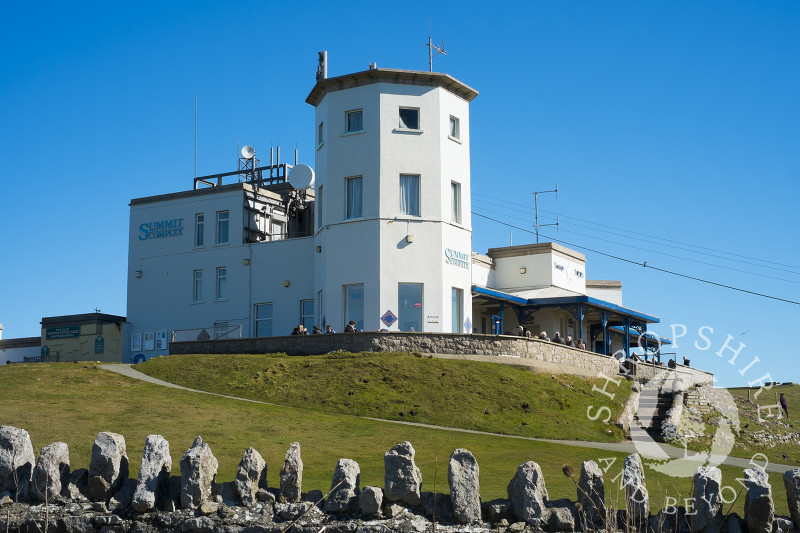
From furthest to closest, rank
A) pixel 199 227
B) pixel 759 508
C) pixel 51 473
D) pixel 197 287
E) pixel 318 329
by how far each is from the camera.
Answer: pixel 199 227 < pixel 197 287 < pixel 318 329 < pixel 51 473 < pixel 759 508

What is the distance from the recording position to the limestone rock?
13.2 m

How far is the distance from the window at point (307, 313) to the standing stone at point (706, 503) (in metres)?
31.8

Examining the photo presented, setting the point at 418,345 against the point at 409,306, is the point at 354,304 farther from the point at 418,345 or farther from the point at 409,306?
the point at 418,345

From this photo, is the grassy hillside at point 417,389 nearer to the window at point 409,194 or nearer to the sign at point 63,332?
the window at point 409,194

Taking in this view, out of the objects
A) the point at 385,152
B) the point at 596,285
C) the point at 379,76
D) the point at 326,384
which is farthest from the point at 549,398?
the point at 596,285

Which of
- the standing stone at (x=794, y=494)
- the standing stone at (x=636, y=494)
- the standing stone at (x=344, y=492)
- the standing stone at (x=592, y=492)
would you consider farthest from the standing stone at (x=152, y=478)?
the standing stone at (x=794, y=494)

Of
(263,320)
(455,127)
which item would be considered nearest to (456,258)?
(455,127)

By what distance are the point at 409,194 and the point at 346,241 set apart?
11.2ft

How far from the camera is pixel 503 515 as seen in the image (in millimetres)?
13055

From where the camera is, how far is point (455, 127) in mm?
42750

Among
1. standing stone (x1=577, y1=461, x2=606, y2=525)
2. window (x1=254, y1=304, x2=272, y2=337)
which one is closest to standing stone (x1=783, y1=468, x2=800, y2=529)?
standing stone (x1=577, y1=461, x2=606, y2=525)

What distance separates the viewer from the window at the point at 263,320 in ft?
147

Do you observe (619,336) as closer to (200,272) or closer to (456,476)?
(200,272)

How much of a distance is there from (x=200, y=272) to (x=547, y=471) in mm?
30854
